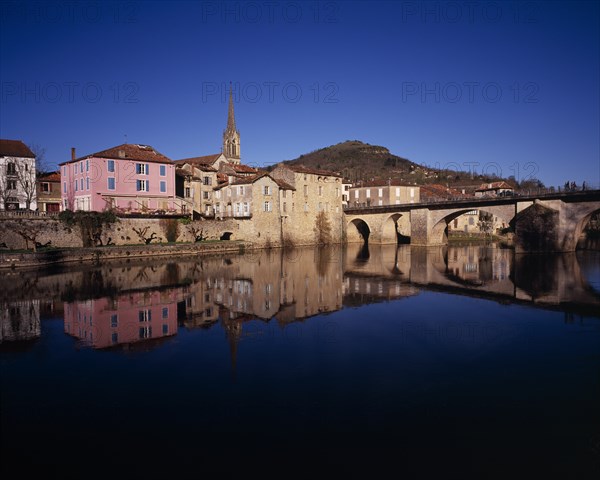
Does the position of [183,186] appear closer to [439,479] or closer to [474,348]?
[474,348]

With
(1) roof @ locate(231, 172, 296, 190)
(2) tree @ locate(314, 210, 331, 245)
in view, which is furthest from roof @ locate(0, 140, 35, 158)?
(2) tree @ locate(314, 210, 331, 245)

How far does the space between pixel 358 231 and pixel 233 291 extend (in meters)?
47.1

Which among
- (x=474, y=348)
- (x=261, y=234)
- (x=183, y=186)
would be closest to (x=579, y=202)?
(x=261, y=234)

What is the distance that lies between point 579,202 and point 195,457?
46.3 meters

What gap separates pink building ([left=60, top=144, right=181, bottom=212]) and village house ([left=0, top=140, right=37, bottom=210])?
3.89m

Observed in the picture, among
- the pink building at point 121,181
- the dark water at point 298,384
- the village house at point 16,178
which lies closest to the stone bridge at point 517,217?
the dark water at point 298,384

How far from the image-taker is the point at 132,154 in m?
46.9

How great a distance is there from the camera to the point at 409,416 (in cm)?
933

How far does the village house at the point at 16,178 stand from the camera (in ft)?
161

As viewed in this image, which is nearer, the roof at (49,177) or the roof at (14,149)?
the roof at (14,149)

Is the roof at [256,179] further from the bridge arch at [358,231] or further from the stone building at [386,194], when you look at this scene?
the stone building at [386,194]

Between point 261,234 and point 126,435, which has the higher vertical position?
point 261,234

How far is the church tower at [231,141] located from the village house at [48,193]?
40.8 m

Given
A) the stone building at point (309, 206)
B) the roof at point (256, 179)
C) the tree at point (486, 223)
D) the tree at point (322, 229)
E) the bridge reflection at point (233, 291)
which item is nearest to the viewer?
the bridge reflection at point (233, 291)
